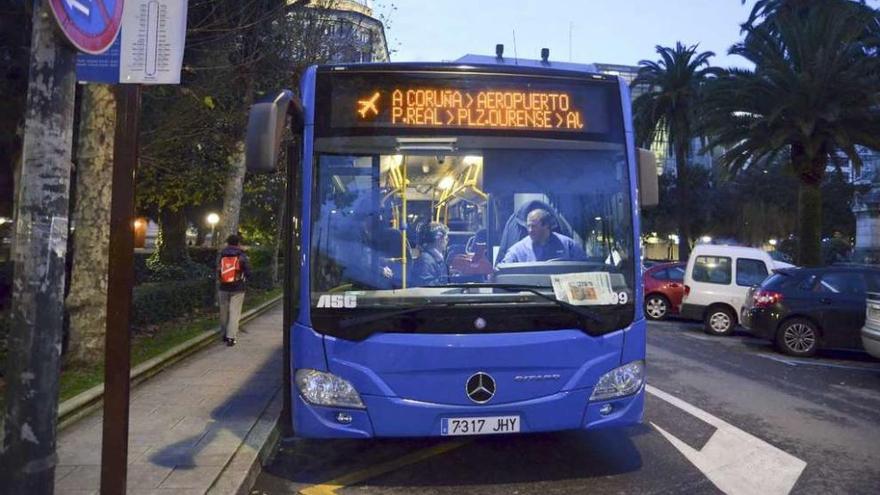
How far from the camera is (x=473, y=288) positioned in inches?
213

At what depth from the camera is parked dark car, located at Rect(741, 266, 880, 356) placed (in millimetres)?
12789

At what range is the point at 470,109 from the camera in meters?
5.68

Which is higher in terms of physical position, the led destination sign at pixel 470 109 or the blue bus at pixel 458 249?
the led destination sign at pixel 470 109

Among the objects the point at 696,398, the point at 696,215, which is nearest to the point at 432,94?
the point at 696,398

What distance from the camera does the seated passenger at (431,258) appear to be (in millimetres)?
5477

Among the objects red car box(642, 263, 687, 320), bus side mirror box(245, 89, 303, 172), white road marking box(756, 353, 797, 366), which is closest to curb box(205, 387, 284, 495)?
bus side mirror box(245, 89, 303, 172)

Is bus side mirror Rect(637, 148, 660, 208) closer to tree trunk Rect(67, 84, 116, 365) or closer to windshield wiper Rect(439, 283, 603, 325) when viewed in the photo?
windshield wiper Rect(439, 283, 603, 325)

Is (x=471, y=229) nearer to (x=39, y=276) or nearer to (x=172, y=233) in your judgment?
(x=39, y=276)

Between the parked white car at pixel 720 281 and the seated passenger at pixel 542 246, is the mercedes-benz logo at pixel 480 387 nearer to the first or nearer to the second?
the seated passenger at pixel 542 246

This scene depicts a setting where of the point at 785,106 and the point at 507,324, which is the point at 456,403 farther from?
the point at 785,106

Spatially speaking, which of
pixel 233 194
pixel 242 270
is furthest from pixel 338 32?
pixel 242 270

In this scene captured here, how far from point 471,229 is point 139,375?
5.33 meters

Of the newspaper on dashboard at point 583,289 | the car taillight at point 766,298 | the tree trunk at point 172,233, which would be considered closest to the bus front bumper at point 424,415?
the newspaper on dashboard at point 583,289

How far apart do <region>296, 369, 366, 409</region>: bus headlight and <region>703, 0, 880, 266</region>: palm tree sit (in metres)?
17.9
